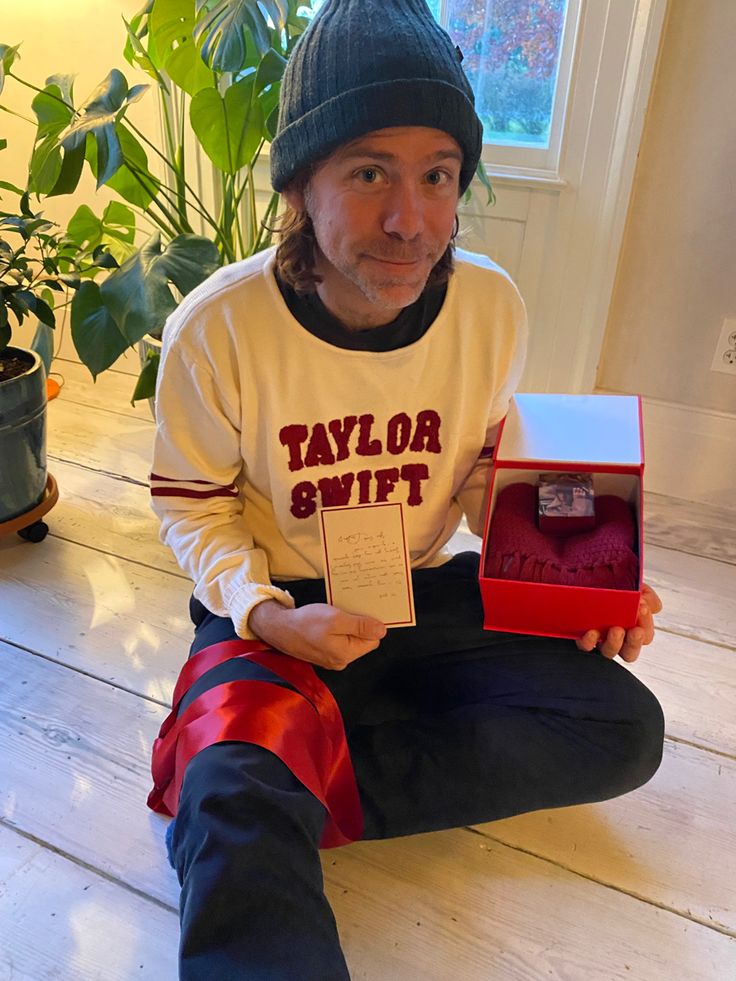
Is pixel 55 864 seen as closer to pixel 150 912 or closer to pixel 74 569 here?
pixel 150 912

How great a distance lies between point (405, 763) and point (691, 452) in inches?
42.5

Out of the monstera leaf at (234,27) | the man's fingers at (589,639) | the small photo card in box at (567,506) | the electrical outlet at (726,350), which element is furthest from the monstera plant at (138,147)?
the electrical outlet at (726,350)

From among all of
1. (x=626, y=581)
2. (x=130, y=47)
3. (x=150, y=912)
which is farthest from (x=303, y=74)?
(x=150, y=912)

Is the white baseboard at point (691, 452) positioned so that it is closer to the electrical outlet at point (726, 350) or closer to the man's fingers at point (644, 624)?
the electrical outlet at point (726, 350)

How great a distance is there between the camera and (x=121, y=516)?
1.62m

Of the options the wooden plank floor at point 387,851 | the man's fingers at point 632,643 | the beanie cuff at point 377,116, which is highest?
the beanie cuff at point 377,116

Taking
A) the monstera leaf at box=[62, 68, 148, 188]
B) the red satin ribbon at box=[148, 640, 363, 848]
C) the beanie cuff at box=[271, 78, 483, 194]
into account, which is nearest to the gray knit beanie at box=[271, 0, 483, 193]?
the beanie cuff at box=[271, 78, 483, 194]

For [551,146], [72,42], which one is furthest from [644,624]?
[72,42]

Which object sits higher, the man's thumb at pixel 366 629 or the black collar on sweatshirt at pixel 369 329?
the black collar on sweatshirt at pixel 369 329

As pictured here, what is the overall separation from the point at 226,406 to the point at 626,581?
504mm

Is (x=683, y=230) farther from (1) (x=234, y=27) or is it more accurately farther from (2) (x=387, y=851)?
(2) (x=387, y=851)

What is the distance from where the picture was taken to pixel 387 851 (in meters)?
0.98

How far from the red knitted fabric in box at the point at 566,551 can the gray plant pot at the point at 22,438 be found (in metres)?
0.89

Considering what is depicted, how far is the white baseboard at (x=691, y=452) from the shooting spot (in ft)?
5.49
